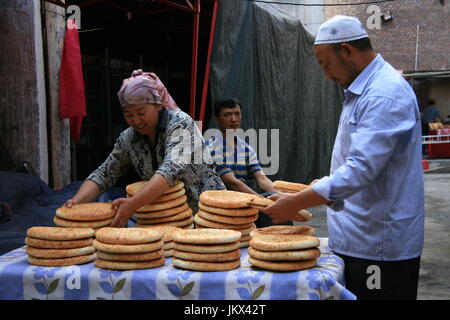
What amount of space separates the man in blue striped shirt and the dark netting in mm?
3737

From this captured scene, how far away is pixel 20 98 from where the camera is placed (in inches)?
191

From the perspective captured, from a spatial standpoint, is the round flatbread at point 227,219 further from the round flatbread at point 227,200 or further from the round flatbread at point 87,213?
the round flatbread at point 87,213

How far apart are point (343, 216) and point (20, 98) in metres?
3.88

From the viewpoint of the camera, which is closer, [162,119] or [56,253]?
[56,253]

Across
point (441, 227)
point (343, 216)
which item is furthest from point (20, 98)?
point (441, 227)

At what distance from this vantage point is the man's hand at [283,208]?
Result: 1996 mm

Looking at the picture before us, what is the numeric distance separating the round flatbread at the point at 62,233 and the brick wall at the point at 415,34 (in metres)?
24.6

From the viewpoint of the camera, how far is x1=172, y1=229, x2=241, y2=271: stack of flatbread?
2003mm

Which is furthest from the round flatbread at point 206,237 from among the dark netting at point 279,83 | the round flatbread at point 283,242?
the dark netting at point 279,83

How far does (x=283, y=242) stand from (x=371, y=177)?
0.45 m

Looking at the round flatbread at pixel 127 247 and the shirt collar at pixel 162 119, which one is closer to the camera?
the round flatbread at pixel 127 247

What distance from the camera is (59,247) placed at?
2156 mm

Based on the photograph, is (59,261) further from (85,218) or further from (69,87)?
(69,87)

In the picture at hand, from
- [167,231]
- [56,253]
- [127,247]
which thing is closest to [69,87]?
[167,231]
